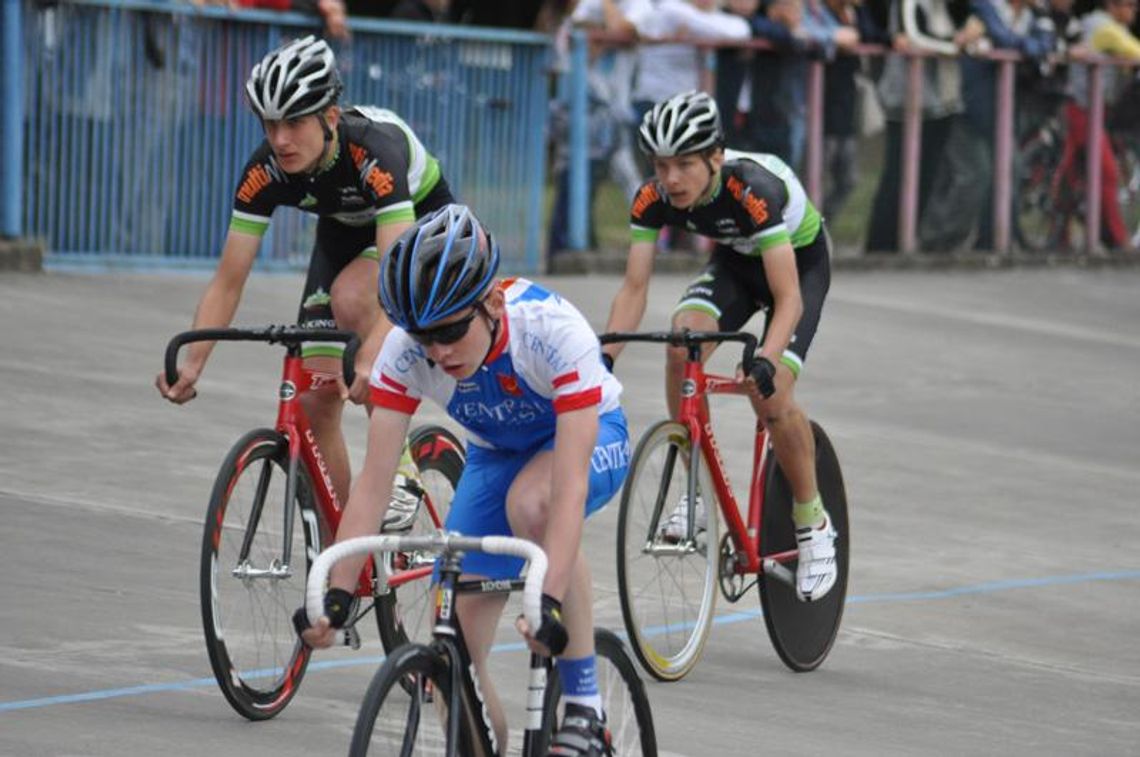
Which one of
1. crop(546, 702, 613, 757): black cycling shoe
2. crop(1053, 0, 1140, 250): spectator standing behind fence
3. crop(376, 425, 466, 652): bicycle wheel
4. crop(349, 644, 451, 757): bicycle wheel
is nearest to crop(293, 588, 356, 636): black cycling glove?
crop(349, 644, 451, 757): bicycle wheel

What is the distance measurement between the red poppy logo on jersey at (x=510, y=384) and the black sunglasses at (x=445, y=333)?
289 millimetres

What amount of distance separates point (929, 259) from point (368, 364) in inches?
519

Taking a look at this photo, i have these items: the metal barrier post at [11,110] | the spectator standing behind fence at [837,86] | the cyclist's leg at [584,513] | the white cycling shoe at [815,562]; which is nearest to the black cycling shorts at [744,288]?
the white cycling shoe at [815,562]

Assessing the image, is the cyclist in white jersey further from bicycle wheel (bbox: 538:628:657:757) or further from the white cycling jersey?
bicycle wheel (bbox: 538:628:657:757)

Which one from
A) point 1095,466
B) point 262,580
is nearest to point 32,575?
point 262,580

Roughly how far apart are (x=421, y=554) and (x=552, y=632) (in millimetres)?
2735

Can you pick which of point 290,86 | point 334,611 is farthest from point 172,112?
point 334,611

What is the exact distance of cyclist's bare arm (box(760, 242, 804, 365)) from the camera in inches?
312

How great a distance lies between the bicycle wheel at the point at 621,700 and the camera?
538 centimetres

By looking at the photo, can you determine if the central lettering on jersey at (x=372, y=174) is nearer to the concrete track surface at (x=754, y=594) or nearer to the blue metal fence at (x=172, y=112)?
the concrete track surface at (x=754, y=594)

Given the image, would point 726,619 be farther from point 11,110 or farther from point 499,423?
point 11,110

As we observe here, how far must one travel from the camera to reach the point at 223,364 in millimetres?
12922

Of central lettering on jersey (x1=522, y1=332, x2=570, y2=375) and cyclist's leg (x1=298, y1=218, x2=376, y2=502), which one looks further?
cyclist's leg (x1=298, y1=218, x2=376, y2=502)

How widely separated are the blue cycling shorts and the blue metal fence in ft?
30.1
